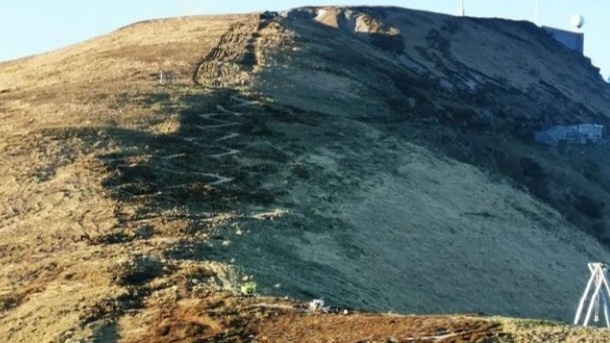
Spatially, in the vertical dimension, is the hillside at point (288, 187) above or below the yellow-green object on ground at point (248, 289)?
below

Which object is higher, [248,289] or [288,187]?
[248,289]

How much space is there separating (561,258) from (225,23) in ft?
121

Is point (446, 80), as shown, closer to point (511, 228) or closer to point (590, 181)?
point (590, 181)

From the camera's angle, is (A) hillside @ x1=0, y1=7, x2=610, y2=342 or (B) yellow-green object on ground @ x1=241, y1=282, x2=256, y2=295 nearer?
(B) yellow-green object on ground @ x1=241, y1=282, x2=256, y2=295

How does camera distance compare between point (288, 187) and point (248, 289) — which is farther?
point (288, 187)

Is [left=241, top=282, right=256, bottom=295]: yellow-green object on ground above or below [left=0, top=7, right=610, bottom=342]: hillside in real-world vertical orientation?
above

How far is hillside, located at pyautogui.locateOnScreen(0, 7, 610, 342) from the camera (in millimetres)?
23609

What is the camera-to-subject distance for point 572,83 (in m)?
84.1

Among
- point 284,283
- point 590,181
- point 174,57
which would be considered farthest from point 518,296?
point 174,57

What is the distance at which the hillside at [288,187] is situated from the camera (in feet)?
77.5

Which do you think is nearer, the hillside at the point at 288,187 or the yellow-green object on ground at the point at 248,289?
the yellow-green object on ground at the point at 248,289

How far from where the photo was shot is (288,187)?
39.9m

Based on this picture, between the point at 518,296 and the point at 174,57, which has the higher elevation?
the point at 174,57

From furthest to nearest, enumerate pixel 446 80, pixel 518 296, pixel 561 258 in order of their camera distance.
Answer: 1. pixel 446 80
2. pixel 561 258
3. pixel 518 296
